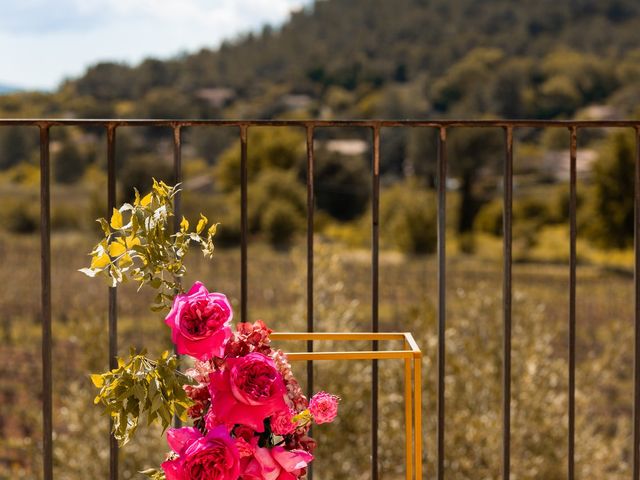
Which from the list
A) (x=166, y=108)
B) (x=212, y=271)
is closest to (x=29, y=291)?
(x=212, y=271)

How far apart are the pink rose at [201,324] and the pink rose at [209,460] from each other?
0.38 feet

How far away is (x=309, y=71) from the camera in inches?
1577

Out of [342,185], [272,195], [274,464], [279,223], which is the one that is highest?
[342,185]

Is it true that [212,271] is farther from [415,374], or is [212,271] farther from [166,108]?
[415,374]

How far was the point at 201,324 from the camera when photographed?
50.4 inches

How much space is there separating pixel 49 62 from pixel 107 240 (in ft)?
162

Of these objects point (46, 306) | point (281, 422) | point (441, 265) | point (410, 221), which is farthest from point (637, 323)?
point (410, 221)

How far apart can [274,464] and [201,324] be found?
0.22 metres

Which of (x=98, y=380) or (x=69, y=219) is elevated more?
(x=69, y=219)

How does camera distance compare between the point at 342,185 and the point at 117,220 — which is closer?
the point at 117,220

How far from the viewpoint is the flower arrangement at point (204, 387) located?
1.25 m

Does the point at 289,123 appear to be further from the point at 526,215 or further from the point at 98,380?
the point at 526,215

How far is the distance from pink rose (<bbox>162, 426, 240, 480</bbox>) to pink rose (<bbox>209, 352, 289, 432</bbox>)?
3cm

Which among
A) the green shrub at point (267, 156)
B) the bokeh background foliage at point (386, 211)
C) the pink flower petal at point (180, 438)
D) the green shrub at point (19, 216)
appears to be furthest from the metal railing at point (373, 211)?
the green shrub at point (267, 156)
